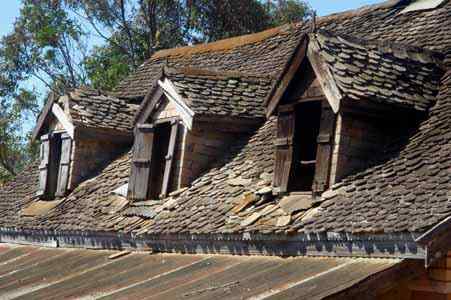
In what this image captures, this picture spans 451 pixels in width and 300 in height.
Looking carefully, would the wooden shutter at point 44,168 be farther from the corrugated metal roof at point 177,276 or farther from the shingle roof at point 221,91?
the shingle roof at point 221,91

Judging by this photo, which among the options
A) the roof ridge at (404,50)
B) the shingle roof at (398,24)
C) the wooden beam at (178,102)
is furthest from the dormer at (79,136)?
the roof ridge at (404,50)

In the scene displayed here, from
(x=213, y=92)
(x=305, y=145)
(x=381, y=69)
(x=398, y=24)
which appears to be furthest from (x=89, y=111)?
(x=381, y=69)

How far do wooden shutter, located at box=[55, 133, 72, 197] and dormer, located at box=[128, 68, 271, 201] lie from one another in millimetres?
2719

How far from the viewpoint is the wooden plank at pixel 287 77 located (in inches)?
448

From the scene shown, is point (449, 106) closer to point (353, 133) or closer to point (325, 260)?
point (353, 133)

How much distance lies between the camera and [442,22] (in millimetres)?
13227

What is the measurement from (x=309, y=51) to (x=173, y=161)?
137 inches

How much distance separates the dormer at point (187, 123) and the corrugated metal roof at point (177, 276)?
1.38 metres

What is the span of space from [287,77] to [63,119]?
22.9ft

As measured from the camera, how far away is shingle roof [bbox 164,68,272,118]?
45.2 ft

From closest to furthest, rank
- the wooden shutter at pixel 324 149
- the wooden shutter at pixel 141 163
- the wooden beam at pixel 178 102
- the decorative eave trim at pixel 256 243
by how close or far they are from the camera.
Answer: the decorative eave trim at pixel 256 243
the wooden shutter at pixel 324 149
the wooden beam at pixel 178 102
the wooden shutter at pixel 141 163

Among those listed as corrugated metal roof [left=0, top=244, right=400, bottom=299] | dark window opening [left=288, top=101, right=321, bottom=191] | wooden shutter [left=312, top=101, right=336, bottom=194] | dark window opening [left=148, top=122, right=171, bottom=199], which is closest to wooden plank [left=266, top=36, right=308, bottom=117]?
dark window opening [left=288, top=101, right=321, bottom=191]

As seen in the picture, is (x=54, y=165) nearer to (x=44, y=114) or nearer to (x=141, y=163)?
(x=44, y=114)

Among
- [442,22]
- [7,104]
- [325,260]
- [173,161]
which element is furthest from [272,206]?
[7,104]
